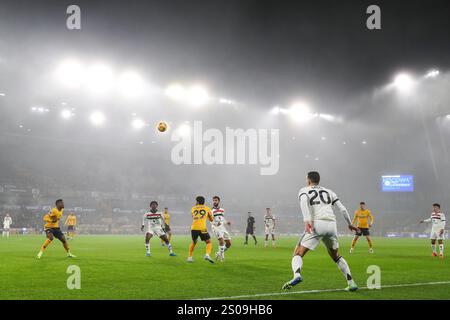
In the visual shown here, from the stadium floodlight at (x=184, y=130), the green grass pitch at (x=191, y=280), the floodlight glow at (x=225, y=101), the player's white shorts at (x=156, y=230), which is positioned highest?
the floodlight glow at (x=225, y=101)

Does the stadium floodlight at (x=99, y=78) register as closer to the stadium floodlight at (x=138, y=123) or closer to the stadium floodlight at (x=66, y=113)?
the stadium floodlight at (x=66, y=113)

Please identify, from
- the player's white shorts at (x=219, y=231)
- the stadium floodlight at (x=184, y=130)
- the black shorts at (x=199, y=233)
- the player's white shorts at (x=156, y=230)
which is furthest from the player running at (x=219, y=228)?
the stadium floodlight at (x=184, y=130)

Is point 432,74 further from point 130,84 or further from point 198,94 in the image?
point 130,84

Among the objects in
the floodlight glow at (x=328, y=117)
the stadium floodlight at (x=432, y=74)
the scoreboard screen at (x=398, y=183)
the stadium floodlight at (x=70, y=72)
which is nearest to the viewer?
the stadium floodlight at (x=70, y=72)

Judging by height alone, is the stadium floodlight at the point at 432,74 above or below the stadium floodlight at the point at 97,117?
above

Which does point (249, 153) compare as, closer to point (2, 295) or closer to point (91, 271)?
point (91, 271)

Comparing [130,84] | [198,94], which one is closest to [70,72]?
[130,84]

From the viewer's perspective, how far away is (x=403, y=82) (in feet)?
180

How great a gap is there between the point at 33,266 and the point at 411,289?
39.0ft

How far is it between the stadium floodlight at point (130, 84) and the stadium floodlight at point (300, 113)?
2026cm

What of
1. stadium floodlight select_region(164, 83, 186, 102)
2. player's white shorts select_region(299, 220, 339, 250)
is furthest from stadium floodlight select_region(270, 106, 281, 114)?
player's white shorts select_region(299, 220, 339, 250)

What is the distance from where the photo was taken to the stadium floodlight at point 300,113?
61.1 metres

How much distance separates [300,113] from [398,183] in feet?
54.3
